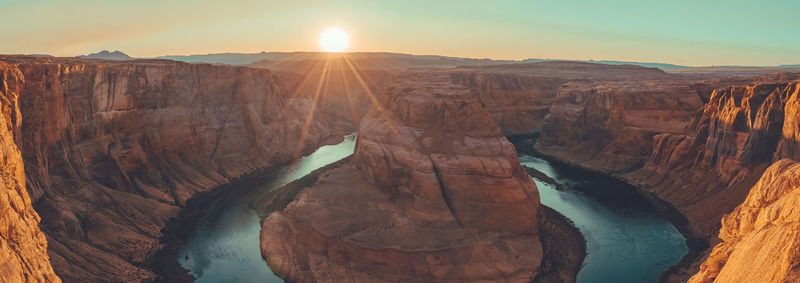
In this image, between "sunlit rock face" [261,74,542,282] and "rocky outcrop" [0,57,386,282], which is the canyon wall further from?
"rocky outcrop" [0,57,386,282]

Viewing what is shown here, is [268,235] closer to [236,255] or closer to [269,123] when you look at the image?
[236,255]

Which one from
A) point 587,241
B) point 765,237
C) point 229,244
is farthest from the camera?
point 587,241

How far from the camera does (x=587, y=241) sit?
1654 inches

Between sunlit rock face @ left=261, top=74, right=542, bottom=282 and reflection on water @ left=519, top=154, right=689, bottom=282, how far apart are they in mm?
7322

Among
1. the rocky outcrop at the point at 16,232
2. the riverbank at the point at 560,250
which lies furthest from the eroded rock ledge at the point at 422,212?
the rocky outcrop at the point at 16,232

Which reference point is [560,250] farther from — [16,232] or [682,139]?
[682,139]

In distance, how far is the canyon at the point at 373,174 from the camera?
2398 centimetres

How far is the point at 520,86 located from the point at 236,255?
100 m

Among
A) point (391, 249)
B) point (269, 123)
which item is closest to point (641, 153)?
point (391, 249)

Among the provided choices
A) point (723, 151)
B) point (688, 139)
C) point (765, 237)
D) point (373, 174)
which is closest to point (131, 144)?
point (373, 174)

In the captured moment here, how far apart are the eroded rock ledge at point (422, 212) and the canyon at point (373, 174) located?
155mm

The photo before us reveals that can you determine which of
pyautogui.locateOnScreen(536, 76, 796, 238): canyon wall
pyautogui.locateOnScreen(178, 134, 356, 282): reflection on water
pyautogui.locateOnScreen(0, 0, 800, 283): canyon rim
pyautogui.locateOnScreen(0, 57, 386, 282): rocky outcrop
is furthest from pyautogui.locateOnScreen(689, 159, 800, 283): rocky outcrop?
pyautogui.locateOnScreen(0, 57, 386, 282): rocky outcrop

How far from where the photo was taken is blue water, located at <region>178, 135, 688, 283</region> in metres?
36.3

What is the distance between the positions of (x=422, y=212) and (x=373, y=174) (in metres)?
8.58
